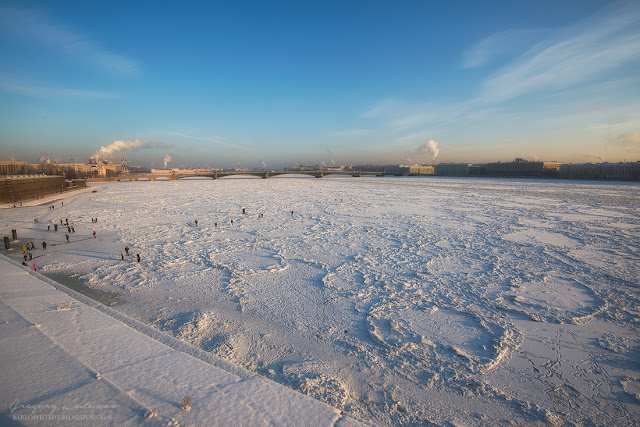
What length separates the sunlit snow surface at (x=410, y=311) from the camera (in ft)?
11.0

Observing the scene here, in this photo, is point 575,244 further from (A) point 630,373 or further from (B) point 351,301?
(B) point 351,301

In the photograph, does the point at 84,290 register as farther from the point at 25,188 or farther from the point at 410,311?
the point at 25,188

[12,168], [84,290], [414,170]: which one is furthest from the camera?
[414,170]

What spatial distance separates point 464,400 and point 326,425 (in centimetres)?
172

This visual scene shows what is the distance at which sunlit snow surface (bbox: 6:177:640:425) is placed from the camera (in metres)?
3.34

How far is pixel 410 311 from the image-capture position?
516 cm

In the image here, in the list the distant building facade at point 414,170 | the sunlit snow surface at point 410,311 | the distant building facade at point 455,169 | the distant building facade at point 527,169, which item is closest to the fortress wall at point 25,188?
the sunlit snow surface at point 410,311

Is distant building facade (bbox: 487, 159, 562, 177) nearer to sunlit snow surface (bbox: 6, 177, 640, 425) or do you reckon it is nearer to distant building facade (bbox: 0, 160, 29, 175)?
sunlit snow surface (bbox: 6, 177, 640, 425)

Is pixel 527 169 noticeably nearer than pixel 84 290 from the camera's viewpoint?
No

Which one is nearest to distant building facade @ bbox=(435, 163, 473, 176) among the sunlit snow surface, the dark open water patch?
the sunlit snow surface

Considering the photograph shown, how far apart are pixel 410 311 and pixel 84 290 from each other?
667 cm

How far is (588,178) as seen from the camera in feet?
195

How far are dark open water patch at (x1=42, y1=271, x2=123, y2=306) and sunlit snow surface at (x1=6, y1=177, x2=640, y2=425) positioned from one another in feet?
0.79

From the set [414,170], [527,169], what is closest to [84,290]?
[527,169]
